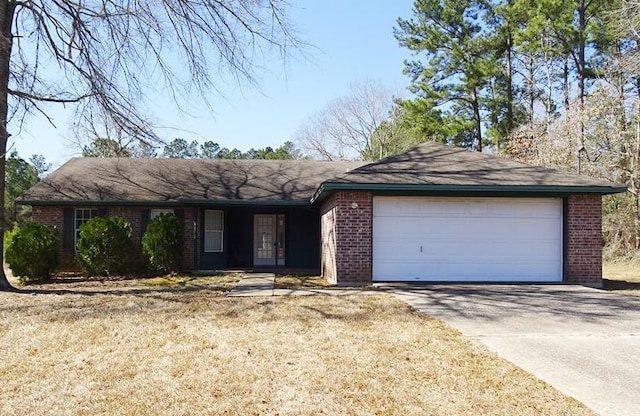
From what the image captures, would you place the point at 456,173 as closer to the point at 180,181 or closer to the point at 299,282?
the point at 299,282

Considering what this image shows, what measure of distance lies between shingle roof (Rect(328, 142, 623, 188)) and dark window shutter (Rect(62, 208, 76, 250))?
30.0 feet

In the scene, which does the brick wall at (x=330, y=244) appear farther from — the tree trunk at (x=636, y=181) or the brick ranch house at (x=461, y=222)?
the tree trunk at (x=636, y=181)

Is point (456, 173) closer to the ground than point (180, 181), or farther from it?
closer to the ground

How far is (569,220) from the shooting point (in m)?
11.5

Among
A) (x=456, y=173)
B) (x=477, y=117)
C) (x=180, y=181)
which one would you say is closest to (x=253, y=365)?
(x=456, y=173)

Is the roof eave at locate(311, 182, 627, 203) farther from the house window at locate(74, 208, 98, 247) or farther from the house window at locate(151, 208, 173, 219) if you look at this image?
the house window at locate(74, 208, 98, 247)

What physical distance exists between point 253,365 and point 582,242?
9.45m

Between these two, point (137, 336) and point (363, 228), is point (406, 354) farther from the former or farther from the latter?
point (363, 228)

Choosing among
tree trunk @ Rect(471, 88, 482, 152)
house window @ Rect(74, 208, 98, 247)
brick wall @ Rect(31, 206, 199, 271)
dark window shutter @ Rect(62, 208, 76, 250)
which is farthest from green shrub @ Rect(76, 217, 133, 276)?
tree trunk @ Rect(471, 88, 482, 152)

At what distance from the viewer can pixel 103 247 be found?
14023mm

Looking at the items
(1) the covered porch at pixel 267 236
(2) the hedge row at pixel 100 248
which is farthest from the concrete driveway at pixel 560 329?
(2) the hedge row at pixel 100 248

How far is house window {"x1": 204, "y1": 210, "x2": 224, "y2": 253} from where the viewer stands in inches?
627

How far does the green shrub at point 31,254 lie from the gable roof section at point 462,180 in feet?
25.3

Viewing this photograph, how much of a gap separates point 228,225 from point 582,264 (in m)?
10.6
